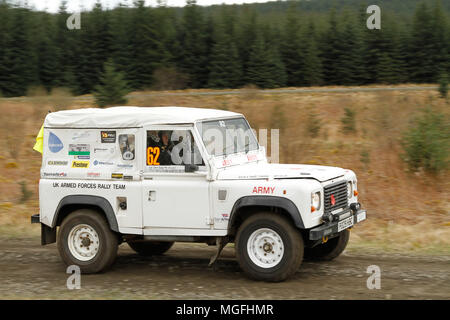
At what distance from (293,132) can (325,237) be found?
9.10 m

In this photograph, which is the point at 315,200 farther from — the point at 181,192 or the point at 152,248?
the point at 152,248

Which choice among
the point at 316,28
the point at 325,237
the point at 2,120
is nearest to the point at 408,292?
the point at 325,237

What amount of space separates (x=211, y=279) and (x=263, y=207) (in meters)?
1.29

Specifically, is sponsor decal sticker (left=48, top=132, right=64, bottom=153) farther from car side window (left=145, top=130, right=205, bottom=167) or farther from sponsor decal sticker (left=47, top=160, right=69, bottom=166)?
car side window (left=145, top=130, right=205, bottom=167)

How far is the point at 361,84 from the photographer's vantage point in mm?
40219

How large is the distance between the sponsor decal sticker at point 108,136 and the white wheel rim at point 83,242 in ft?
4.07

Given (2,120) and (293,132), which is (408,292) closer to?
(293,132)

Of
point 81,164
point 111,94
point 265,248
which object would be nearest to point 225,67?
point 111,94

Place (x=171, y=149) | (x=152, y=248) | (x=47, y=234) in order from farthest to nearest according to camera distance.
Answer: (x=152, y=248), (x=47, y=234), (x=171, y=149)

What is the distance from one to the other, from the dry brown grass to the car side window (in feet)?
13.7

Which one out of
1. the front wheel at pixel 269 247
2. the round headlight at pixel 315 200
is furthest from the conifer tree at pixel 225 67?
the round headlight at pixel 315 200

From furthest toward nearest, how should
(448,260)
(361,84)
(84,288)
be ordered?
(361,84) → (448,260) → (84,288)

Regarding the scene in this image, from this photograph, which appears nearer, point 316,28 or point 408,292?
point 408,292

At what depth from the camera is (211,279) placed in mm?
8203
